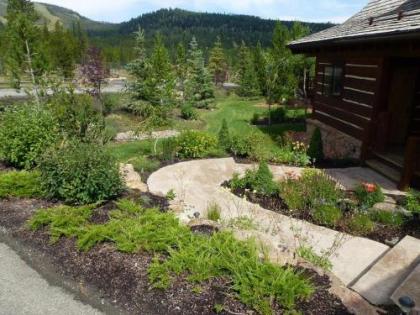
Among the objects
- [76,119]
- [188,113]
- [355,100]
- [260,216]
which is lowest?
[188,113]

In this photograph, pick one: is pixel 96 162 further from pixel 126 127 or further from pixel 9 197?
pixel 126 127

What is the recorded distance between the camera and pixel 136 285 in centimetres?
441

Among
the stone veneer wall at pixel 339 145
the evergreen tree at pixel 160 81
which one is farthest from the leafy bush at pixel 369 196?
the evergreen tree at pixel 160 81

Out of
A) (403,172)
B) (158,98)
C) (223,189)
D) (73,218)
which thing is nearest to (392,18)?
(403,172)

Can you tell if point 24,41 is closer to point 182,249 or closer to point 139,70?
point 139,70

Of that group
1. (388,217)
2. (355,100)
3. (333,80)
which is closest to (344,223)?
(388,217)

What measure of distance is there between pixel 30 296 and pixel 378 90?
898cm

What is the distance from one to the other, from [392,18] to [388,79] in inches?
59.1

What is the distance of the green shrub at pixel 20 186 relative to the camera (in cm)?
705

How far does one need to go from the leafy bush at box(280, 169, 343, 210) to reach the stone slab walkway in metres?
0.52

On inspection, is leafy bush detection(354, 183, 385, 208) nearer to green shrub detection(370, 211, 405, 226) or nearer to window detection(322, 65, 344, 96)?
green shrub detection(370, 211, 405, 226)

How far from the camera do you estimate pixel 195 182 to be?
27.7 feet

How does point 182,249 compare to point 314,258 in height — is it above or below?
above

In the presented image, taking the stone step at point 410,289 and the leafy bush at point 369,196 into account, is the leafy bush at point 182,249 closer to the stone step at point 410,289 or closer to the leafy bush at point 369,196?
the stone step at point 410,289
